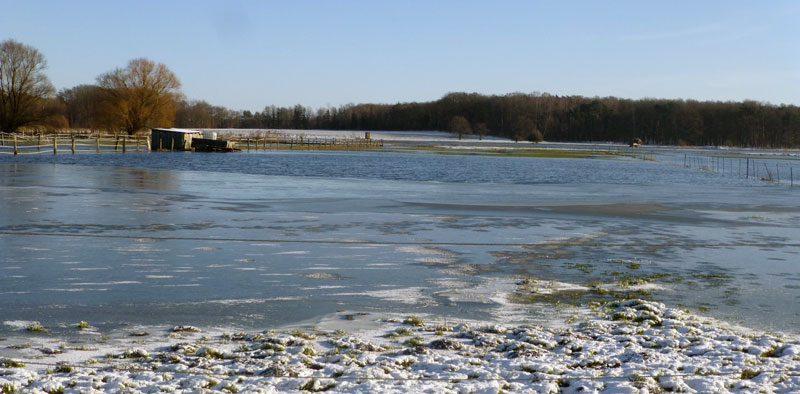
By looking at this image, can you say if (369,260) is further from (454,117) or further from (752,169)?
(454,117)

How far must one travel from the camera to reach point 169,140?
2953 inches

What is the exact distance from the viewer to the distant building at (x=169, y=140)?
7419 centimetres

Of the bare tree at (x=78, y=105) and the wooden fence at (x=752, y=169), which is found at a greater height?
the bare tree at (x=78, y=105)

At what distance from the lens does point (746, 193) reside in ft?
95.4

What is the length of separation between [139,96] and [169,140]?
82.3ft

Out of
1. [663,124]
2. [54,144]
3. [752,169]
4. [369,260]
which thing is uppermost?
[663,124]

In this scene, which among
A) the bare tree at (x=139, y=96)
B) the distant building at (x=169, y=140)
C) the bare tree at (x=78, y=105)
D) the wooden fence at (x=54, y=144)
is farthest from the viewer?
the bare tree at (x=78, y=105)

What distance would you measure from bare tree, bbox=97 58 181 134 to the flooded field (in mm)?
77267

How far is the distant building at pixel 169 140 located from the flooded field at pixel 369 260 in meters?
54.2

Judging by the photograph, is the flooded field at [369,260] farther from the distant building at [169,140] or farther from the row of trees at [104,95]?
the row of trees at [104,95]

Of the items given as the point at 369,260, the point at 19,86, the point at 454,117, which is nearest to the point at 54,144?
the point at 19,86

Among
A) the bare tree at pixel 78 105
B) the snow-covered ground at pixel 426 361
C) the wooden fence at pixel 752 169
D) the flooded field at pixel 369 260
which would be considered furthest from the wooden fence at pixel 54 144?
the bare tree at pixel 78 105

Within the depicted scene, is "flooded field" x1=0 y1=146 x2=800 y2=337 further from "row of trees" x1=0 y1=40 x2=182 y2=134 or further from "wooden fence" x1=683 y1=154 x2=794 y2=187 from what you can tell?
"row of trees" x1=0 y1=40 x2=182 y2=134

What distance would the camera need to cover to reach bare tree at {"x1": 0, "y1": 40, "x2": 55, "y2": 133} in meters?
83.1
